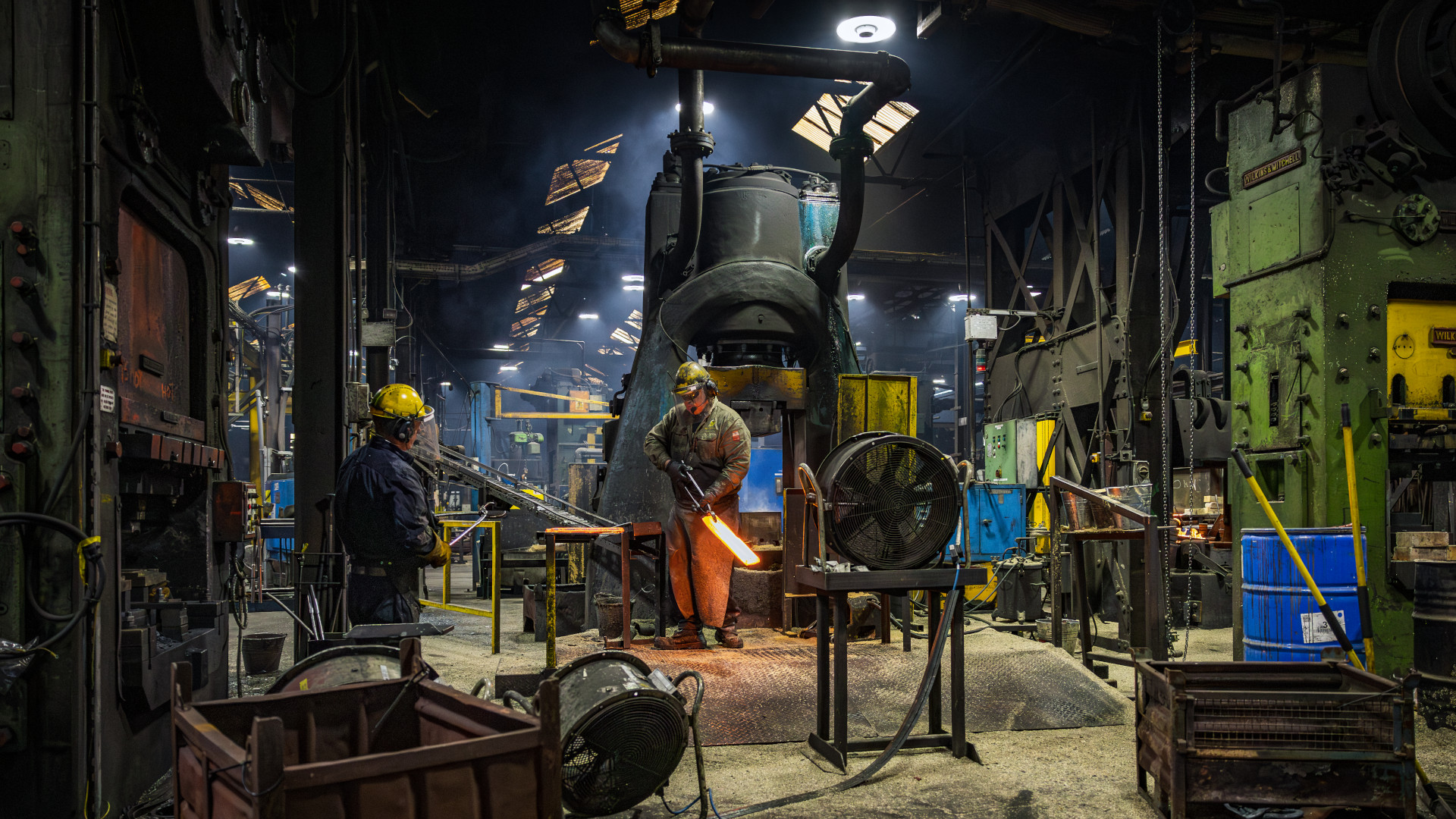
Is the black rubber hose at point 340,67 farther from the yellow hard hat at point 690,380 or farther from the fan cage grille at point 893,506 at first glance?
the fan cage grille at point 893,506

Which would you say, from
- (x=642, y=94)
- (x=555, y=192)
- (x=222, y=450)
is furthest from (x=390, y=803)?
(x=555, y=192)

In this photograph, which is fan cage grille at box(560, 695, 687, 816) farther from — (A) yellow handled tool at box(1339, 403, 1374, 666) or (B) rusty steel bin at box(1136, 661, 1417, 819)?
(A) yellow handled tool at box(1339, 403, 1374, 666)

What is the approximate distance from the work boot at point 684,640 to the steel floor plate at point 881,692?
9.0 inches

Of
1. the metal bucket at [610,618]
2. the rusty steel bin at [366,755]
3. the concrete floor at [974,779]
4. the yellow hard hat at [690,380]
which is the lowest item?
the concrete floor at [974,779]

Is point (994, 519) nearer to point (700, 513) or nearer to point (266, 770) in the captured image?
point (700, 513)

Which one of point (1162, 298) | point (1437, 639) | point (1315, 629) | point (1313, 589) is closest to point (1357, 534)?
point (1313, 589)

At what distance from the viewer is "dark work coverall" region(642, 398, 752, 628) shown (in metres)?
6.56

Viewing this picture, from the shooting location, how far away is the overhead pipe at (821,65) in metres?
8.19

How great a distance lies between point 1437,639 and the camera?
5.30 meters

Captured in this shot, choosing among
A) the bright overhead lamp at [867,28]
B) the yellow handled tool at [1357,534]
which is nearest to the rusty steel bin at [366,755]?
the yellow handled tool at [1357,534]

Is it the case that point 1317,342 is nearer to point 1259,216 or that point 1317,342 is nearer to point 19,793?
point 1259,216

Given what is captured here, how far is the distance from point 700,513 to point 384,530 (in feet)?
7.26

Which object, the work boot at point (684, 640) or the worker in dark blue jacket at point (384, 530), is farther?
the work boot at point (684, 640)

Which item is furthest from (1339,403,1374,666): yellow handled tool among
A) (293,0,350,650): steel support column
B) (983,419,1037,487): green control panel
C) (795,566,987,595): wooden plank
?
(293,0,350,650): steel support column
